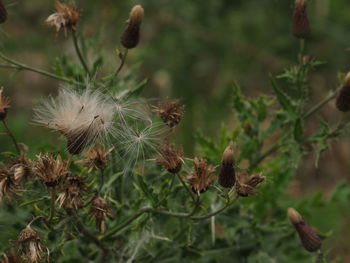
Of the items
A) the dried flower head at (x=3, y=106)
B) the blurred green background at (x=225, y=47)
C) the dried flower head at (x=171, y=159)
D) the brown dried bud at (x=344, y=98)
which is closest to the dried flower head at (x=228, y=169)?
the dried flower head at (x=171, y=159)

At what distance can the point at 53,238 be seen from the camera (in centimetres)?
189

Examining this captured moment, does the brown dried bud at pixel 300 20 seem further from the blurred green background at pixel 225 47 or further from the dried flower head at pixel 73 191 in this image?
A: the blurred green background at pixel 225 47

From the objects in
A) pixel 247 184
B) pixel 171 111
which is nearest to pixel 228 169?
pixel 247 184

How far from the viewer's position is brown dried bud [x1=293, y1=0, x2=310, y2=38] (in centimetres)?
212

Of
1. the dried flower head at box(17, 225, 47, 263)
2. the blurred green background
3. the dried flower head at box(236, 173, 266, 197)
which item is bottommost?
the blurred green background

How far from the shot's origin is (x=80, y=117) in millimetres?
1696

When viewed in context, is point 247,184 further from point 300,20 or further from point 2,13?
point 2,13

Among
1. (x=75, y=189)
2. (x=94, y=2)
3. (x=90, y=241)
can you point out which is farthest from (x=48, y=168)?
(x=94, y=2)

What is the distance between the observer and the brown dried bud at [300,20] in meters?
2.12

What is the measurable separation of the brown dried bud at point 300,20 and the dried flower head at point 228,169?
2.62 feet

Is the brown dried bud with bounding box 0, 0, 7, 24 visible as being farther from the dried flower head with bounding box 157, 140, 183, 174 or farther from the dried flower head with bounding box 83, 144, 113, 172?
the dried flower head with bounding box 157, 140, 183, 174

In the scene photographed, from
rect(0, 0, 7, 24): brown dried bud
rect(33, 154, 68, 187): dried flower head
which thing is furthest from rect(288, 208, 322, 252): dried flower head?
rect(0, 0, 7, 24): brown dried bud

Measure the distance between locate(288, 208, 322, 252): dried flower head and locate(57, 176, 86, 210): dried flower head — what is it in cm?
77

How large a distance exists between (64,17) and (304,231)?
121 cm
